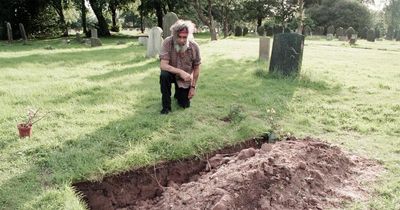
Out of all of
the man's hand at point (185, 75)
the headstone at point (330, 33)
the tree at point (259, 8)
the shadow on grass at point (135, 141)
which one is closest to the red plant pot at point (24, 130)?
the shadow on grass at point (135, 141)

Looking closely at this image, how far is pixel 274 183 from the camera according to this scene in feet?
13.0

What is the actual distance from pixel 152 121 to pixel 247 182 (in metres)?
2.50

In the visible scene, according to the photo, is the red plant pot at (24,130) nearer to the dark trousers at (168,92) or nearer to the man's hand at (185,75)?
the dark trousers at (168,92)

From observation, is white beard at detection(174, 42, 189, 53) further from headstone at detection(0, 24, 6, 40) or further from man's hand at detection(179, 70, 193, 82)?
headstone at detection(0, 24, 6, 40)

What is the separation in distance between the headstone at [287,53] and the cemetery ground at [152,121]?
338 millimetres

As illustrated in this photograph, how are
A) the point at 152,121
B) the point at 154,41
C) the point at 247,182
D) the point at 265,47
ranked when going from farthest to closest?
the point at 154,41 < the point at 265,47 < the point at 152,121 < the point at 247,182

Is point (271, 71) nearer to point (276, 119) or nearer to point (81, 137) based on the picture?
point (276, 119)

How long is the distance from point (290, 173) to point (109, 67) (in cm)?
866

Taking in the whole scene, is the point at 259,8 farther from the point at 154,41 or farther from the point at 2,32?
the point at 154,41

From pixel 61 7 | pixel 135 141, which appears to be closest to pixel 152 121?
pixel 135 141

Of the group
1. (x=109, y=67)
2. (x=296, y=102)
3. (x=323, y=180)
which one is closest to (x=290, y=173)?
(x=323, y=180)

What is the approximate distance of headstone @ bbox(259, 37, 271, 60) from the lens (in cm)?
1287

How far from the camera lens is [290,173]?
4117 millimetres

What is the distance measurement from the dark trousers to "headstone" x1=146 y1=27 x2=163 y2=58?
22.5 feet
